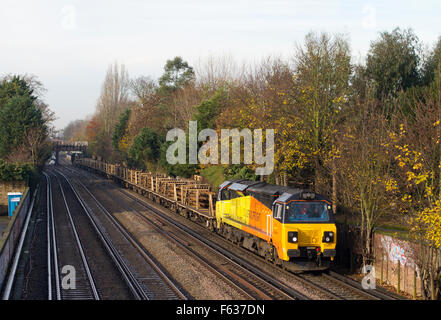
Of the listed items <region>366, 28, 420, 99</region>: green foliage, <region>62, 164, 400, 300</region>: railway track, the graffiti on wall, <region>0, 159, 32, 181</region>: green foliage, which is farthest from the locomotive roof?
<region>0, 159, 32, 181</region>: green foliage

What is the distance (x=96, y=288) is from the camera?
15.6 metres

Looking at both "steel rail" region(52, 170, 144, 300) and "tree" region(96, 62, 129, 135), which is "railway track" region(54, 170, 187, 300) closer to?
"steel rail" region(52, 170, 144, 300)

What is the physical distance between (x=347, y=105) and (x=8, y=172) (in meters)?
28.8

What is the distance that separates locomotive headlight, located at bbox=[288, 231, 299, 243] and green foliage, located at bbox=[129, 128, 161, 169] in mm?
41414

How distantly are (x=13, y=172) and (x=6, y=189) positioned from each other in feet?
5.46

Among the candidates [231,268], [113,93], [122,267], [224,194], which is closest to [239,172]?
[224,194]

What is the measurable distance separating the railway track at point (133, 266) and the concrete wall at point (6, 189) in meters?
12.7

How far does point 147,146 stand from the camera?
56375 mm

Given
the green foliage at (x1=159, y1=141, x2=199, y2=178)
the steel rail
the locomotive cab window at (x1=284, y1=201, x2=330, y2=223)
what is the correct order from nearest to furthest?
the steel rail → the locomotive cab window at (x1=284, y1=201, x2=330, y2=223) → the green foliage at (x1=159, y1=141, x2=199, y2=178)

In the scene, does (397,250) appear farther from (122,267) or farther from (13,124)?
(13,124)

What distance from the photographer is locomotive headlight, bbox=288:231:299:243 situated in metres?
16.2

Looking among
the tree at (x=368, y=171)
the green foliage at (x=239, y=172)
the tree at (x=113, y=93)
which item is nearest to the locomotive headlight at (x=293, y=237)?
the tree at (x=368, y=171)
